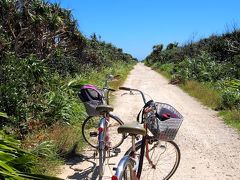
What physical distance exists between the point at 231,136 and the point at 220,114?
2907 millimetres

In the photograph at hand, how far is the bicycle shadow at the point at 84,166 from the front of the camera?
6550 mm

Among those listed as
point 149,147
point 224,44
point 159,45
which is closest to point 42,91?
point 149,147

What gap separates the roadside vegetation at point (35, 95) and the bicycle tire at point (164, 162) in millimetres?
1427

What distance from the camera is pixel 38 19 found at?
1291 centimetres

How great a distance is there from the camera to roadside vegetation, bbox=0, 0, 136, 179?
6062mm

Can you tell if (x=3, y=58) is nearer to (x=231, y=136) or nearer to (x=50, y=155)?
(x=50, y=155)

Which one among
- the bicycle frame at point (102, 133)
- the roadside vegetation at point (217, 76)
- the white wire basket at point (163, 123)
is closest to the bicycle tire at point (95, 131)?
the bicycle frame at point (102, 133)

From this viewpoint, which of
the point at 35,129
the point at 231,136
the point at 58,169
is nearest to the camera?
the point at 58,169

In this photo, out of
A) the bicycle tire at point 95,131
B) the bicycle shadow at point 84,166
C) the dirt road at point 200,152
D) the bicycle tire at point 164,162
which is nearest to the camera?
the bicycle tire at point 164,162

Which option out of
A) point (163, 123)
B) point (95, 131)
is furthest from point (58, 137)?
point (163, 123)

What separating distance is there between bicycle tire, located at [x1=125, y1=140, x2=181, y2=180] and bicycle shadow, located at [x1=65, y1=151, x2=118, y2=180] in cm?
70

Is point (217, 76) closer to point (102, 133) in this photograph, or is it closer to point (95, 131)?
point (95, 131)

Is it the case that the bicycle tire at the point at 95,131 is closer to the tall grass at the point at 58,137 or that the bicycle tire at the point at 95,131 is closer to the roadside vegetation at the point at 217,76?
the tall grass at the point at 58,137

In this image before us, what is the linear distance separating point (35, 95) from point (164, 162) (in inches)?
165
